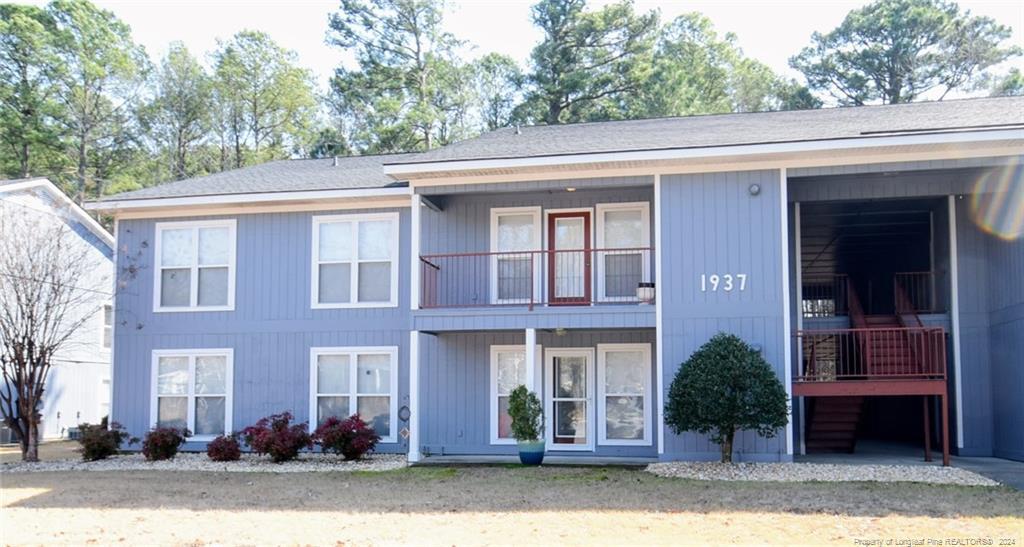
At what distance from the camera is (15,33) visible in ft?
121

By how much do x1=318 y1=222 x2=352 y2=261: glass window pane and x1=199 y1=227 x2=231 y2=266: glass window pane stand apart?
1829 mm

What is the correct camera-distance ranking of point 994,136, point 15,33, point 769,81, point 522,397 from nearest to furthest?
point 994,136 < point 522,397 < point 15,33 < point 769,81

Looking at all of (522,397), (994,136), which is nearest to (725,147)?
(994,136)

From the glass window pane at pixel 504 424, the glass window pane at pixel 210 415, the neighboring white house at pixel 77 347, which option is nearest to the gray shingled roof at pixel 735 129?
the glass window pane at pixel 504 424

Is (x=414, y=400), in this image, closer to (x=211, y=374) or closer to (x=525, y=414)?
(x=525, y=414)

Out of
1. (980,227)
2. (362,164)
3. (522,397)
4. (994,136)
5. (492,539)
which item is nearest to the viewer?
(492,539)

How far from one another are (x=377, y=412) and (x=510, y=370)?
8.13 feet

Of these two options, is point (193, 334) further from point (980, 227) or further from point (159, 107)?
point (159, 107)

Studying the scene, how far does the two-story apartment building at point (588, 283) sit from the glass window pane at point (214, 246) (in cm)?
6

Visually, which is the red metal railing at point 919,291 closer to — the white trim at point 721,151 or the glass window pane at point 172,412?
the white trim at point 721,151

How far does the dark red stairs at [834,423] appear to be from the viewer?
1630 cm

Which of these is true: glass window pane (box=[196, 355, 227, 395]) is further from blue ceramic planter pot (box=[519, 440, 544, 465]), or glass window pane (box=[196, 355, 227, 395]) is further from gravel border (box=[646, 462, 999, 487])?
gravel border (box=[646, 462, 999, 487])

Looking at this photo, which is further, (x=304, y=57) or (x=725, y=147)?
(x=304, y=57)

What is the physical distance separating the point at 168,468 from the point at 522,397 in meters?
5.66
